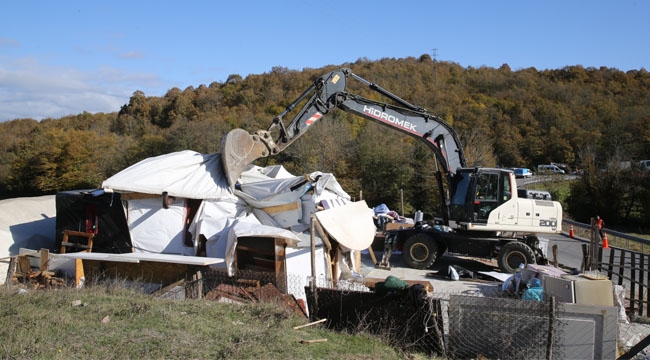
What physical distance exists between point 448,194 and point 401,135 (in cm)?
2106

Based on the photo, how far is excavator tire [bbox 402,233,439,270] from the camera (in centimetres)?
1320

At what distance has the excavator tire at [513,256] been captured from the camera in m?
12.4

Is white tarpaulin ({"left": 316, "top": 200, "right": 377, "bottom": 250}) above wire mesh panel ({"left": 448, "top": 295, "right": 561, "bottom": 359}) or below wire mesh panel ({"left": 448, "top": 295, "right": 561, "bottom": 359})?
above

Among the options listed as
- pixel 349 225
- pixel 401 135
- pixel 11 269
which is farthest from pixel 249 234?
pixel 401 135

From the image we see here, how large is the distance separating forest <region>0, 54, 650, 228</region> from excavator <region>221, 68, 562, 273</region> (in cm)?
748

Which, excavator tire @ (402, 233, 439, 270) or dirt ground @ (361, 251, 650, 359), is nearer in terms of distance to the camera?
dirt ground @ (361, 251, 650, 359)

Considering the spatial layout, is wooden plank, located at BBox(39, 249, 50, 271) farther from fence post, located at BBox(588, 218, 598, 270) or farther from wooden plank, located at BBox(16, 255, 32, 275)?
fence post, located at BBox(588, 218, 598, 270)

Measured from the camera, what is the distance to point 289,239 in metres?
9.86

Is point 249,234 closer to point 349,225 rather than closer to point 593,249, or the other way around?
point 349,225

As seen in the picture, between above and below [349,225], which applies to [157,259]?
below

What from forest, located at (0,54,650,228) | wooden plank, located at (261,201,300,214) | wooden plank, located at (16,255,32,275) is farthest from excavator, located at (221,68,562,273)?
forest, located at (0,54,650,228)

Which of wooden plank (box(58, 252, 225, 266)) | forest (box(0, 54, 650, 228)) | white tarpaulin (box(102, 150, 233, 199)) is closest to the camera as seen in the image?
wooden plank (box(58, 252, 225, 266))

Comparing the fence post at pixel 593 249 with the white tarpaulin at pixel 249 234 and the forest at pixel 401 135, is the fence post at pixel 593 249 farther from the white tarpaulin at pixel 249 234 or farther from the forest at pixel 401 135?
the forest at pixel 401 135

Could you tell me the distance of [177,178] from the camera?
12.5 m
